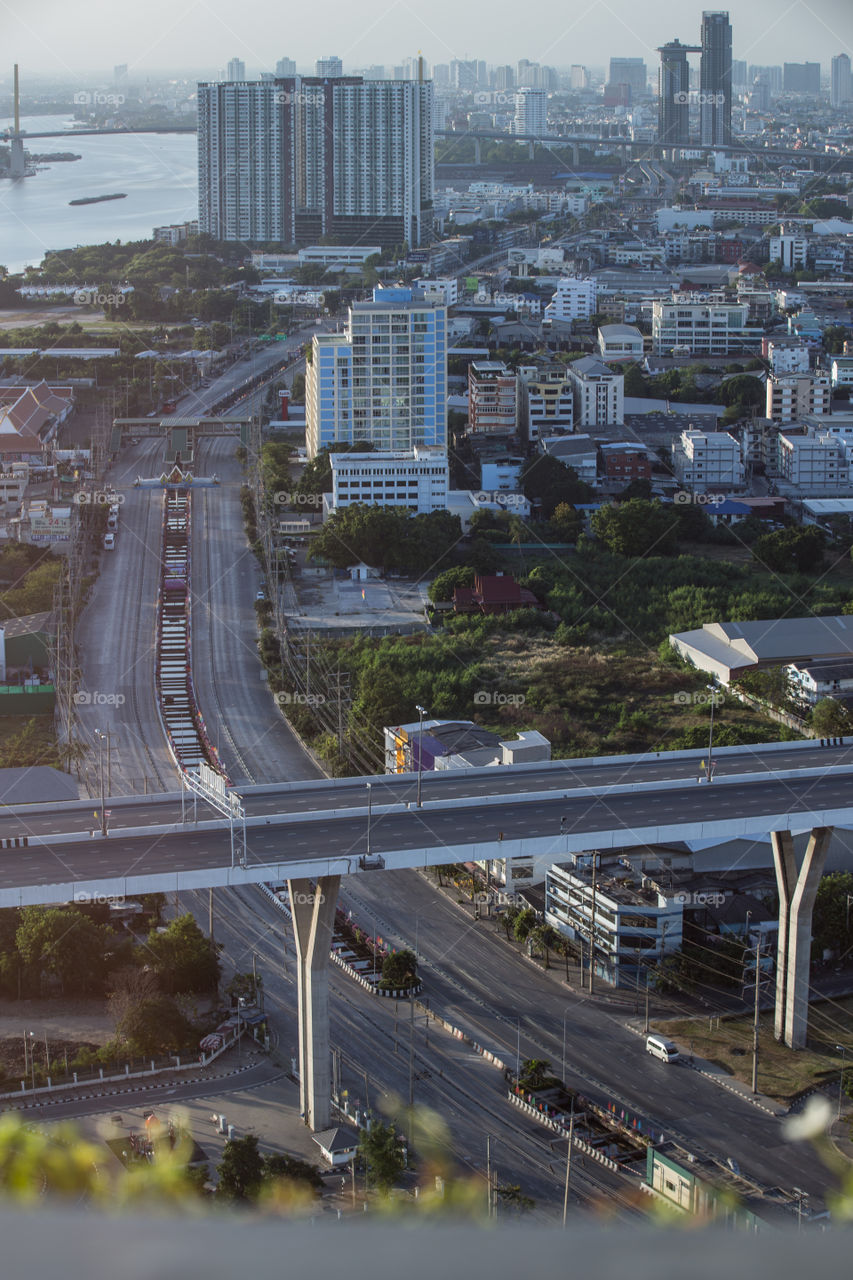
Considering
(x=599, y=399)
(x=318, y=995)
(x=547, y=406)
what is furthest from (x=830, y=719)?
(x=599, y=399)

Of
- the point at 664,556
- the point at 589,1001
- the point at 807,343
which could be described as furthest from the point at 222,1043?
the point at 807,343

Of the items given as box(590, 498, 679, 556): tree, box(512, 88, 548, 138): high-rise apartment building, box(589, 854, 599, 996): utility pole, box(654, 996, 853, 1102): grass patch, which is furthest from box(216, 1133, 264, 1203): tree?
box(512, 88, 548, 138): high-rise apartment building

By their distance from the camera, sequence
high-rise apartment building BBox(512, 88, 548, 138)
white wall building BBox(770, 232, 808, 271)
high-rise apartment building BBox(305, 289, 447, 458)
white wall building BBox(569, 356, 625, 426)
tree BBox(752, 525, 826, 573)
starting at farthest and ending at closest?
high-rise apartment building BBox(512, 88, 548, 138)
white wall building BBox(770, 232, 808, 271)
white wall building BBox(569, 356, 625, 426)
high-rise apartment building BBox(305, 289, 447, 458)
tree BBox(752, 525, 826, 573)

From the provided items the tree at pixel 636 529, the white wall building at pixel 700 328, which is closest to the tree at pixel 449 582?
the tree at pixel 636 529

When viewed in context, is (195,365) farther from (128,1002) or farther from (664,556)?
A: (128,1002)

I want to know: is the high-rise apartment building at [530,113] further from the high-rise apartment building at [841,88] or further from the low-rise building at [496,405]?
the low-rise building at [496,405]

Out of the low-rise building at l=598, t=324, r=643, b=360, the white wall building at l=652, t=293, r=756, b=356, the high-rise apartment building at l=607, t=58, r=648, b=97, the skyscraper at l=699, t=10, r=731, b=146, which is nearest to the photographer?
the low-rise building at l=598, t=324, r=643, b=360

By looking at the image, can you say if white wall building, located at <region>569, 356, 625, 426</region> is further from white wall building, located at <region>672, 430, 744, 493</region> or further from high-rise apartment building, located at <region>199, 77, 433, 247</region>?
high-rise apartment building, located at <region>199, 77, 433, 247</region>
